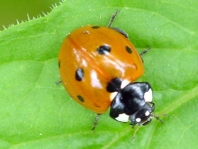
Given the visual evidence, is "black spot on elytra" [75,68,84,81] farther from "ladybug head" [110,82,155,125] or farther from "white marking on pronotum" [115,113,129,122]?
"white marking on pronotum" [115,113,129,122]

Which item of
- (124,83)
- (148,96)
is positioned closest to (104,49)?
(124,83)

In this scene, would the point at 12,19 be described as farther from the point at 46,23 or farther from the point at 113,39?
the point at 113,39

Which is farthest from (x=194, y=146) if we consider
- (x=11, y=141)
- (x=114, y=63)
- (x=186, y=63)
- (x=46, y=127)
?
(x=11, y=141)

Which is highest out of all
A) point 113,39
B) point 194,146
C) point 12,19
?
point 113,39

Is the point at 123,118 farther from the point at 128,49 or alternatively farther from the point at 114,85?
the point at 128,49

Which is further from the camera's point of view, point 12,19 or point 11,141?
point 12,19

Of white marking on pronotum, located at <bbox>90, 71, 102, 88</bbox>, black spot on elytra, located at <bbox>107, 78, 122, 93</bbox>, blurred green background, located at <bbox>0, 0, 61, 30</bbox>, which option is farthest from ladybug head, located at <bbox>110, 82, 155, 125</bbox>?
blurred green background, located at <bbox>0, 0, 61, 30</bbox>

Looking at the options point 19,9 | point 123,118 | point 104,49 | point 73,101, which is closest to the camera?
point 104,49

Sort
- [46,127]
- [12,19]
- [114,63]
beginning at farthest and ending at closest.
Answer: [12,19]
[46,127]
[114,63]

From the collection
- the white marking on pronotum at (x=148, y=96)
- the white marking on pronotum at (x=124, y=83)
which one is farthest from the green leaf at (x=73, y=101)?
the white marking on pronotum at (x=124, y=83)
